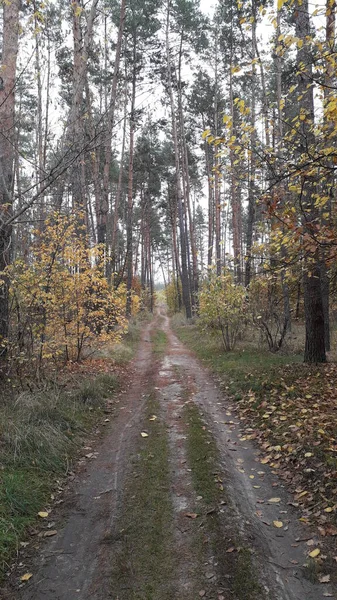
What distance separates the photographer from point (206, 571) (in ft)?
9.75

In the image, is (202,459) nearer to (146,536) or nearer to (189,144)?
(146,536)

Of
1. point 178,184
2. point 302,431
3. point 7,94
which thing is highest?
point 178,184

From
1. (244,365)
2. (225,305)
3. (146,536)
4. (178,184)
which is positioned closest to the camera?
(146,536)

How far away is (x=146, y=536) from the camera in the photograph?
3.45 metres

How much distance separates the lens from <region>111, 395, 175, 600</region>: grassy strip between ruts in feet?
9.41

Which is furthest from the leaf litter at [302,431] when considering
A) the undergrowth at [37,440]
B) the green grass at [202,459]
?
the undergrowth at [37,440]

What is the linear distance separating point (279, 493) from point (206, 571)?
1.52 m

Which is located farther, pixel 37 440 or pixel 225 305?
pixel 225 305

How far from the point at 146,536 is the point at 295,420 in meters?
3.01

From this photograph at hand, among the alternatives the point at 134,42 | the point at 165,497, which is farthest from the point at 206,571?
the point at 134,42

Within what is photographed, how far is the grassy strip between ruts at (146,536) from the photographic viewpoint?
2.87 meters

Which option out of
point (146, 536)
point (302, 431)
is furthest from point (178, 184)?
point (146, 536)

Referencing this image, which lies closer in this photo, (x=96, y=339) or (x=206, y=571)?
(x=206, y=571)

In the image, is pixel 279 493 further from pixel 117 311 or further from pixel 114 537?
pixel 117 311
